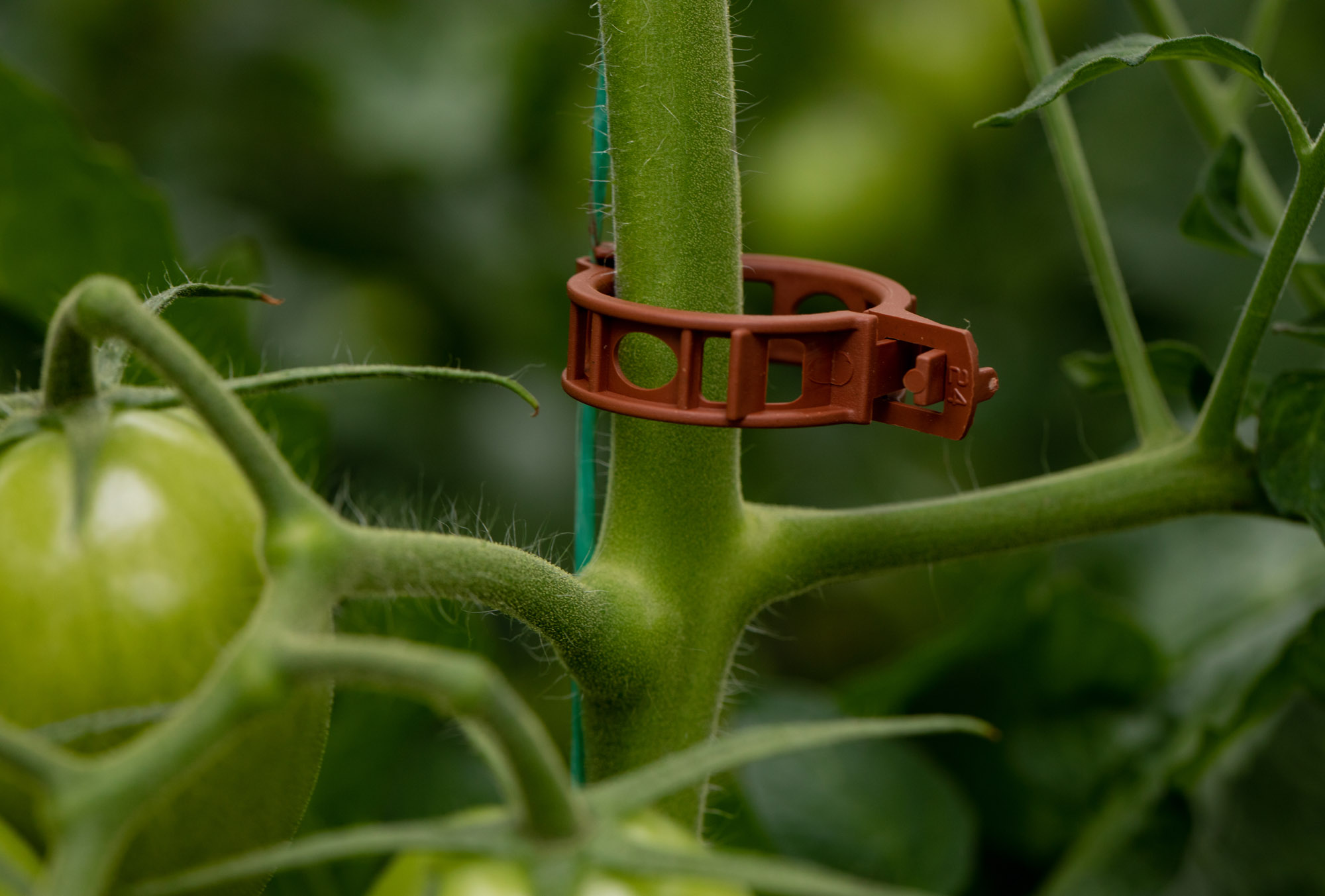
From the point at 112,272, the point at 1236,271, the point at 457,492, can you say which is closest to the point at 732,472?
the point at 112,272

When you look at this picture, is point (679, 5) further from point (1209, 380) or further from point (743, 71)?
point (743, 71)

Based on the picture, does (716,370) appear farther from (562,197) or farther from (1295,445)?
(562,197)

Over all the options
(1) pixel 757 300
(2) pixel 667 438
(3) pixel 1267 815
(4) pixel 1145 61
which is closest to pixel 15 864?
(2) pixel 667 438

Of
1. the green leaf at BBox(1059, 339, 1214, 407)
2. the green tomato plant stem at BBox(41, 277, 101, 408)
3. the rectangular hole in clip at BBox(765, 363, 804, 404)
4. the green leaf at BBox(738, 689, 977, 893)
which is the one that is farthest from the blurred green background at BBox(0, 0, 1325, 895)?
the green tomato plant stem at BBox(41, 277, 101, 408)

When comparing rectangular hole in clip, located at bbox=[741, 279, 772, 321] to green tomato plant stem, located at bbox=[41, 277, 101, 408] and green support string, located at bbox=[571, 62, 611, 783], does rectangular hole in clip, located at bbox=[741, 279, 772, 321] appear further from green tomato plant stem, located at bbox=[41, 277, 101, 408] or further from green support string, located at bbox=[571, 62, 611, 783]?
green tomato plant stem, located at bbox=[41, 277, 101, 408]

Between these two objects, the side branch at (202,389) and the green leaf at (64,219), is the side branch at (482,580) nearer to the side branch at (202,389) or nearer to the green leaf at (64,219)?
the side branch at (202,389)

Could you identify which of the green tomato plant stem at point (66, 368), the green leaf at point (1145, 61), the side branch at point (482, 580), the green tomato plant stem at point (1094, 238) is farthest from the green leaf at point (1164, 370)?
the green tomato plant stem at point (66, 368)

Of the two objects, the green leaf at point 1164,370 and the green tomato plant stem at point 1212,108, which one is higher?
the green tomato plant stem at point 1212,108
